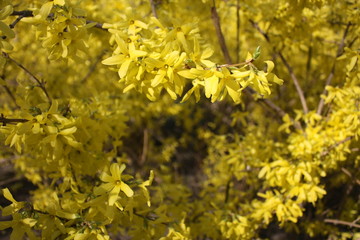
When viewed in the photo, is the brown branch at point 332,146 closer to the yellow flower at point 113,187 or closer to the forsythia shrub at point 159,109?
the forsythia shrub at point 159,109

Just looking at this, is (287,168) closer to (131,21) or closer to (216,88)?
(216,88)

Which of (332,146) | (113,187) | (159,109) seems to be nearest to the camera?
(113,187)

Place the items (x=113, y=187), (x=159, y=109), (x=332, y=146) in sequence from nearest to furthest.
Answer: (x=113, y=187) < (x=332, y=146) < (x=159, y=109)

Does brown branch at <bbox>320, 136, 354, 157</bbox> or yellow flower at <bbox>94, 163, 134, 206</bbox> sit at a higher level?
yellow flower at <bbox>94, 163, 134, 206</bbox>

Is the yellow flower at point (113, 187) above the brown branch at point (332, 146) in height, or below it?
above

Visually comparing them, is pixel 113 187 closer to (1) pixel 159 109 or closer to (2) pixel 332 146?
(2) pixel 332 146

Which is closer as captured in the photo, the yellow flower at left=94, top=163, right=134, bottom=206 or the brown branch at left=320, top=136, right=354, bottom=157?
the yellow flower at left=94, top=163, right=134, bottom=206

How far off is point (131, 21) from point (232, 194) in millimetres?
2565

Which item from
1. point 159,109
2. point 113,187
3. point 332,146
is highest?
point 113,187

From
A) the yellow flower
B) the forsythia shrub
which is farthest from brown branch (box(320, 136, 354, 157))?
the yellow flower

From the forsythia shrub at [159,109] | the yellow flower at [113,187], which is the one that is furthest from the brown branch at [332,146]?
the yellow flower at [113,187]

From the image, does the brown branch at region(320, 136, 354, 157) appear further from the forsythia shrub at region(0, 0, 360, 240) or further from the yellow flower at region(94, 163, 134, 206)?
the yellow flower at region(94, 163, 134, 206)

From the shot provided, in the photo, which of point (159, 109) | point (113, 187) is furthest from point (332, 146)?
point (159, 109)

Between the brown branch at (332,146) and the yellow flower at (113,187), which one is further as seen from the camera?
the brown branch at (332,146)
